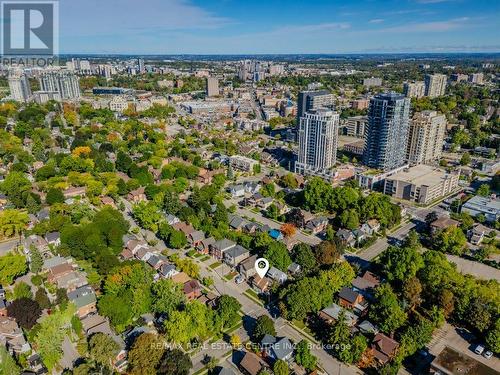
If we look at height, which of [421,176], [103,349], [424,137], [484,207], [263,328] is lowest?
[103,349]

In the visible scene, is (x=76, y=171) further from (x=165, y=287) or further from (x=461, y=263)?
(x=461, y=263)

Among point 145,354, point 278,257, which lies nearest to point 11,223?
point 145,354

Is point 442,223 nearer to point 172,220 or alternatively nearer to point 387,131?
point 387,131

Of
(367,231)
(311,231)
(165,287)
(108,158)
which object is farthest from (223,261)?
(108,158)

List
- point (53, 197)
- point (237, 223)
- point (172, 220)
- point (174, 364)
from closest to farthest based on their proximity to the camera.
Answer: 1. point (174, 364)
2. point (237, 223)
3. point (172, 220)
4. point (53, 197)

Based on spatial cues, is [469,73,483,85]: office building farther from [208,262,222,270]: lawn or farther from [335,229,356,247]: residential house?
[208,262,222,270]: lawn

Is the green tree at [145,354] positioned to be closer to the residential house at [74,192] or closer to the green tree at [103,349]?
the green tree at [103,349]
